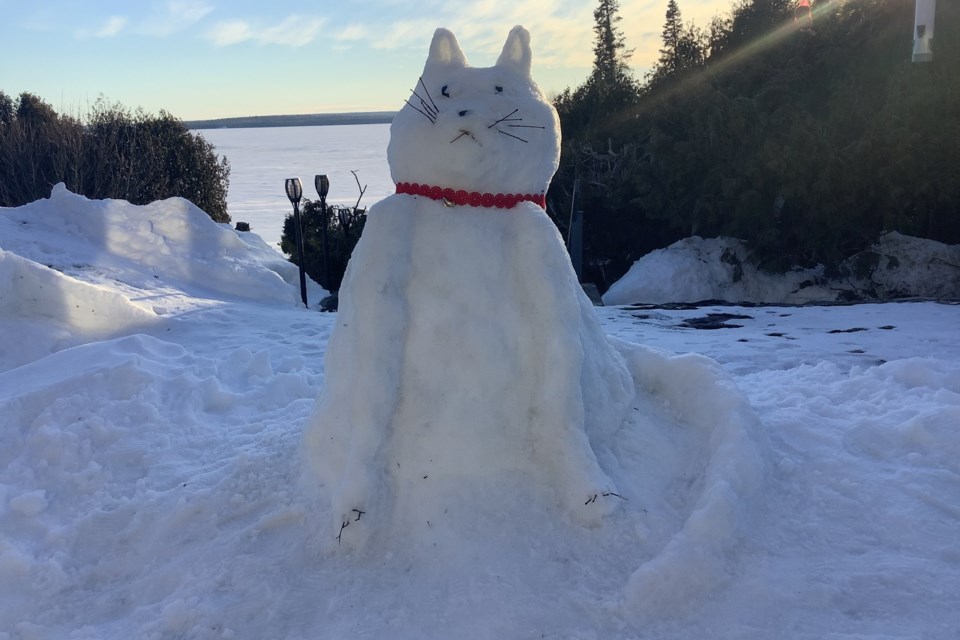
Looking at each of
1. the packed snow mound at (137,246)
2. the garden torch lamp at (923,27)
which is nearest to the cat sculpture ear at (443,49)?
the packed snow mound at (137,246)

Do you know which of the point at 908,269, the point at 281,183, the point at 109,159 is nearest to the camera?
the point at 908,269

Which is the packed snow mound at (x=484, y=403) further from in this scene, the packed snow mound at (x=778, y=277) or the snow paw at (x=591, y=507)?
the packed snow mound at (x=778, y=277)

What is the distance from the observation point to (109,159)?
1728 centimetres

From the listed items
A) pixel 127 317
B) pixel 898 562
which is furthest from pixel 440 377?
pixel 127 317

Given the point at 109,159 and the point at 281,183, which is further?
the point at 281,183

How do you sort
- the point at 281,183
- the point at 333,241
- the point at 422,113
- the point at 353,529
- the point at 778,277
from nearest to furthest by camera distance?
the point at 353,529 → the point at 422,113 → the point at 778,277 → the point at 333,241 → the point at 281,183

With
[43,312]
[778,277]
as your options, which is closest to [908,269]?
[778,277]

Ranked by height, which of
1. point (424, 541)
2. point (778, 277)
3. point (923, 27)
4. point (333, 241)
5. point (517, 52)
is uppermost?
point (923, 27)

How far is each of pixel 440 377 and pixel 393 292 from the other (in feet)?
1.39

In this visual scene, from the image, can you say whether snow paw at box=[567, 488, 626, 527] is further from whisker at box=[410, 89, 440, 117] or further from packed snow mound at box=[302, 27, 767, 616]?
whisker at box=[410, 89, 440, 117]

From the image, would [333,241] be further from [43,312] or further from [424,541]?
[424,541]

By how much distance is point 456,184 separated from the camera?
124 inches

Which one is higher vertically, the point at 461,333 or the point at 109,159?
the point at 109,159

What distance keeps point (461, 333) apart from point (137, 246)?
8104 mm
